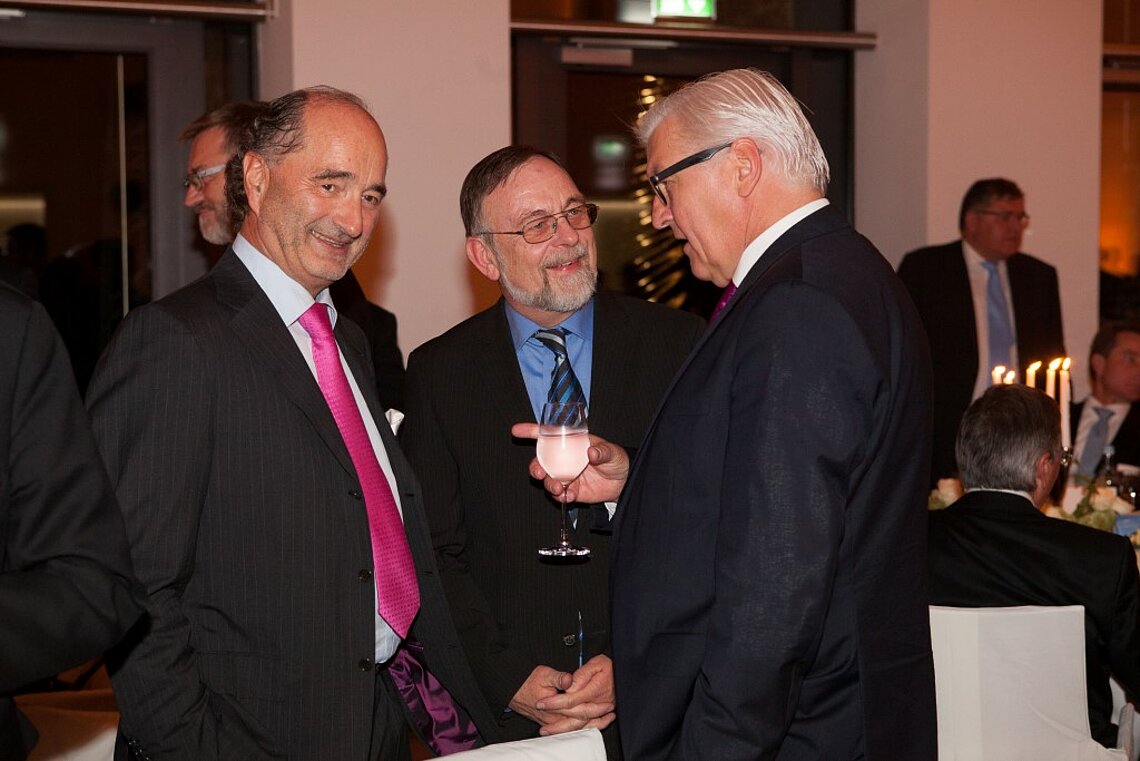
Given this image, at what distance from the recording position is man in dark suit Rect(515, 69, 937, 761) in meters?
1.67

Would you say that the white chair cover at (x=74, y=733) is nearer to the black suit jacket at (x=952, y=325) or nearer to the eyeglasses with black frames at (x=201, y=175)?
the eyeglasses with black frames at (x=201, y=175)

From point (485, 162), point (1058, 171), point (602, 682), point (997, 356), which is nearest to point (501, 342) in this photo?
point (485, 162)

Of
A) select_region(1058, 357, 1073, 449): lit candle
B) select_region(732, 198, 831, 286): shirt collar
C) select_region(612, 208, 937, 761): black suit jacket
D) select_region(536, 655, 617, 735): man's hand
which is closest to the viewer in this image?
select_region(612, 208, 937, 761): black suit jacket

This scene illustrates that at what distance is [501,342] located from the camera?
2609 millimetres

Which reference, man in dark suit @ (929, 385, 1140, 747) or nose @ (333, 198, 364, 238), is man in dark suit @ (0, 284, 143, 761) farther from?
man in dark suit @ (929, 385, 1140, 747)

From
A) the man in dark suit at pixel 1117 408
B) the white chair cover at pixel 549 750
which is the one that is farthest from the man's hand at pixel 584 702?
the man in dark suit at pixel 1117 408

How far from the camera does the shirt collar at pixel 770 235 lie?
1859mm

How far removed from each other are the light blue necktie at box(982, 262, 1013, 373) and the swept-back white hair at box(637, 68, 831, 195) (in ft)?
13.2

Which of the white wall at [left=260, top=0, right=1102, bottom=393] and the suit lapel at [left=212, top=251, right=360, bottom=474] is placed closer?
the suit lapel at [left=212, top=251, right=360, bottom=474]

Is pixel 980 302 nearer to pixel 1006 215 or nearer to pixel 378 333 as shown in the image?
pixel 1006 215

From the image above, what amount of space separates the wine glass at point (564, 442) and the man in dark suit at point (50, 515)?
37.5 inches

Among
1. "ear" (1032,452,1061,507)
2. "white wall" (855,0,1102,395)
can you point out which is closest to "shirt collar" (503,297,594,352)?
"ear" (1032,452,1061,507)

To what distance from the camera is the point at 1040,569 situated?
9.52 feet

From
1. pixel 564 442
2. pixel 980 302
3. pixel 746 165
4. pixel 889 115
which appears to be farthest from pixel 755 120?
pixel 889 115
